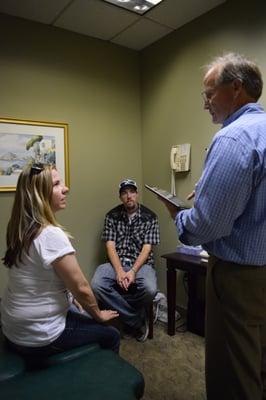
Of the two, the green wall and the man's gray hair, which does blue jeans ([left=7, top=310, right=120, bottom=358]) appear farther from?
the green wall

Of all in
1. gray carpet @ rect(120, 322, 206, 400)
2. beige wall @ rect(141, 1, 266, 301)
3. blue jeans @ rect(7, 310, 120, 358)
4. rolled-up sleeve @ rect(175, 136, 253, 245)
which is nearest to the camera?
rolled-up sleeve @ rect(175, 136, 253, 245)

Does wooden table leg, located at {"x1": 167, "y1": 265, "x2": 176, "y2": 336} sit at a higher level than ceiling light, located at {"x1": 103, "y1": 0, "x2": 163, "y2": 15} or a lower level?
lower

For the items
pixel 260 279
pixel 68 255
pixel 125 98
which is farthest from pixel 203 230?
pixel 125 98

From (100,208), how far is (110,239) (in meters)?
0.46

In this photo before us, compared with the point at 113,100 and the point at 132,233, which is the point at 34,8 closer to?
the point at 113,100

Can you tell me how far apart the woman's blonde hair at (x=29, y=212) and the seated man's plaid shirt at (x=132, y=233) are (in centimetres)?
136

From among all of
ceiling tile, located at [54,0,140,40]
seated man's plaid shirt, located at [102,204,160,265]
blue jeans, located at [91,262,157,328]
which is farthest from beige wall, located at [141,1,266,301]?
blue jeans, located at [91,262,157,328]

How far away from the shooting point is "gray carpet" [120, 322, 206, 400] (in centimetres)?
186

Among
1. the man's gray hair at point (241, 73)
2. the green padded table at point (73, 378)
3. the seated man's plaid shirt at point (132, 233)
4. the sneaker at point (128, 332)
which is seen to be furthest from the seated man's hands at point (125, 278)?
the man's gray hair at point (241, 73)

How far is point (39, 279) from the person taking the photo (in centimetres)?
131

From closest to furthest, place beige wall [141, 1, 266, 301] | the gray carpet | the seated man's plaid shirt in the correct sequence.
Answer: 1. the gray carpet
2. beige wall [141, 1, 266, 301]
3. the seated man's plaid shirt

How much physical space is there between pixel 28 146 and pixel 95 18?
1177 mm

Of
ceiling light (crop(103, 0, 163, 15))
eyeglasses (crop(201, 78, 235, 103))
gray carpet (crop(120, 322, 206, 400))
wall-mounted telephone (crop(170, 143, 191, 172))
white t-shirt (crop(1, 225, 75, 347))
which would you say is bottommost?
gray carpet (crop(120, 322, 206, 400))

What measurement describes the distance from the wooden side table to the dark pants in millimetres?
1090
